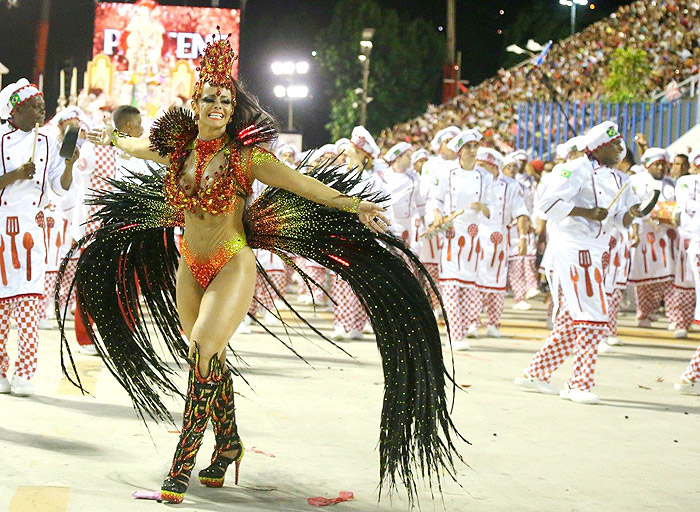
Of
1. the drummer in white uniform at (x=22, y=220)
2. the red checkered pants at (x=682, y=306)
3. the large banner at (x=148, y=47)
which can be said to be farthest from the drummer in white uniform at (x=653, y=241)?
the large banner at (x=148, y=47)

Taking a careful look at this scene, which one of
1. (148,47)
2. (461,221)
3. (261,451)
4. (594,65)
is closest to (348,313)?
(461,221)

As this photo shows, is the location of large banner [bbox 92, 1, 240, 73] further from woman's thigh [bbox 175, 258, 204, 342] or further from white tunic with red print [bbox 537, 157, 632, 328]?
woman's thigh [bbox 175, 258, 204, 342]

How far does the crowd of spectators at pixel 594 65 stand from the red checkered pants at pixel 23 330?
14.7 metres

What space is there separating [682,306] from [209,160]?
33.5 ft

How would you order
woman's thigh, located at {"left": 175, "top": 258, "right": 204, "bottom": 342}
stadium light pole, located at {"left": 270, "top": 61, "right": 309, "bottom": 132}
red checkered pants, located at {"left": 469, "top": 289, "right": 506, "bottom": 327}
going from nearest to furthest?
woman's thigh, located at {"left": 175, "top": 258, "right": 204, "bottom": 342}, red checkered pants, located at {"left": 469, "top": 289, "right": 506, "bottom": 327}, stadium light pole, located at {"left": 270, "top": 61, "right": 309, "bottom": 132}

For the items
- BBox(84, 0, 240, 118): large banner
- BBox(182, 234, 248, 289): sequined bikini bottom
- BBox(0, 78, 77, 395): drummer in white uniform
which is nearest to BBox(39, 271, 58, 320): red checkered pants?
BBox(0, 78, 77, 395): drummer in white uniform

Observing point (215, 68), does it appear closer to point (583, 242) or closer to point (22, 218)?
point (22, 218)

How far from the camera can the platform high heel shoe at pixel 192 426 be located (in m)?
5.51

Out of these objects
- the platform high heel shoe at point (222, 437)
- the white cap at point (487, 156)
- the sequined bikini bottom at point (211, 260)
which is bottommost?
the platform high heel shoe at point (222, 437)

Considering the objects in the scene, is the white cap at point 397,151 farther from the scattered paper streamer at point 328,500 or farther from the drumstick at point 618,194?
the scattered paper streamer at point 328,500

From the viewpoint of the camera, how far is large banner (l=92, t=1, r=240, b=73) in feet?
129

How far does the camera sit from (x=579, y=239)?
9.04 meters

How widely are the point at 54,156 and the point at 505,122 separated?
69.9ft

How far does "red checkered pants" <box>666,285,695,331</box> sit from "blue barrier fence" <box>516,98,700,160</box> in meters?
7.07
